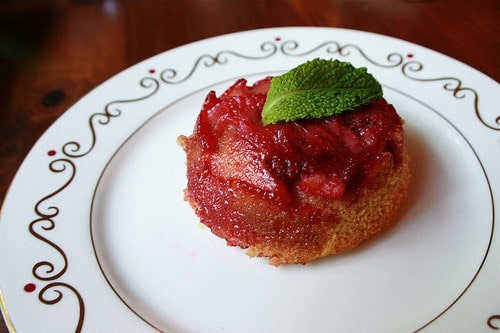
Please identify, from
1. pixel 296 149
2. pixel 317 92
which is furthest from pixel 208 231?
pixel 317 92

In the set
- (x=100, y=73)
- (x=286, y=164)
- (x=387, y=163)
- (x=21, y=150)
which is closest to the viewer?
(x=286, y=164)

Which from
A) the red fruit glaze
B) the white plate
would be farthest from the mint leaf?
the white plate

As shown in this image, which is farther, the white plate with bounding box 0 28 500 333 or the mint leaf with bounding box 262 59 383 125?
the mint leaf with bounding box 262 59 383 125

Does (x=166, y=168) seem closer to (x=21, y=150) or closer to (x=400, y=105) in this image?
(x=21, y=150)

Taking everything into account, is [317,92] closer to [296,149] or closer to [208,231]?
[296,149]

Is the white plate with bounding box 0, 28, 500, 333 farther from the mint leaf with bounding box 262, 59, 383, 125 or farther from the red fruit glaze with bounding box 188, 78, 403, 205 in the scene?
the mint leaf with bounding box 262, 59, 383, 125

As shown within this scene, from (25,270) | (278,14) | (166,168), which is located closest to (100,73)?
(166,168)
